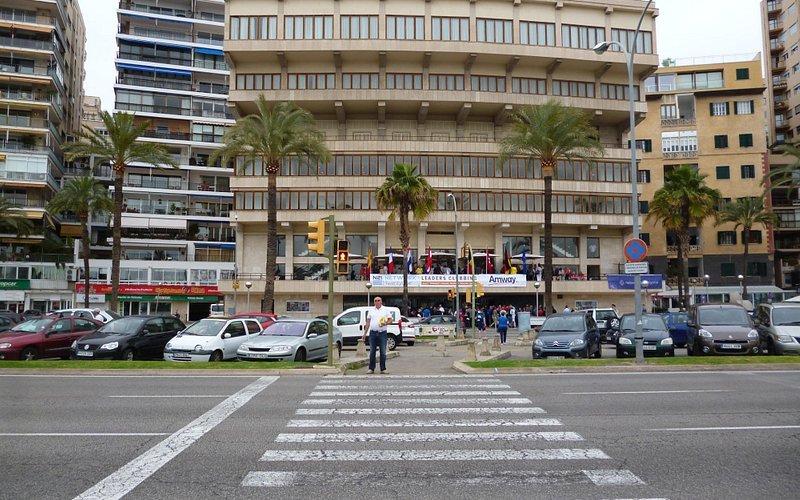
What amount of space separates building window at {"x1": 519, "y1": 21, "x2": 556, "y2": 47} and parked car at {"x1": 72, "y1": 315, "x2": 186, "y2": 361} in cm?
4376

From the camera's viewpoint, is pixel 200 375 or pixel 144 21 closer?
pixel 200 375

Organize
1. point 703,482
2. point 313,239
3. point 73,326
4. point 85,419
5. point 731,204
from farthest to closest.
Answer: point 731,204 < point 73,326 < point 313,239 < point 85,419 < point 703,482

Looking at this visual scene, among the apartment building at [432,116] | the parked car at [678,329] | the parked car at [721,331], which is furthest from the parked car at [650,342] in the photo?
the apartment building at [432,116]

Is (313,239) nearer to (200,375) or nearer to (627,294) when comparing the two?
(200,375)

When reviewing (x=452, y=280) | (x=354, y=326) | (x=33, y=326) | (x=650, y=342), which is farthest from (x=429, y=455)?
(x=452, y=280)

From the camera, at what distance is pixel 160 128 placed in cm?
6931

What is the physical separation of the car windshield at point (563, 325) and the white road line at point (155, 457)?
439 inches

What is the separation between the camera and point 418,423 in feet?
29.2

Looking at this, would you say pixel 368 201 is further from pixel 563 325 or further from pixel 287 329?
pixel 563 325

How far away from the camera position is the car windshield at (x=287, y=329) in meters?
18.3

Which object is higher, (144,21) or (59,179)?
(144,21)

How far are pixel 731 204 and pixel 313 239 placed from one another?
55.7 m

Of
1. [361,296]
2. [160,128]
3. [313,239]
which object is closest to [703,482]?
[313,239]

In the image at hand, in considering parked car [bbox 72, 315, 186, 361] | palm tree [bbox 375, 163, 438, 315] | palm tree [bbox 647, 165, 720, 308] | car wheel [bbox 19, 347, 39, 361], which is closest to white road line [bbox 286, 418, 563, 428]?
parked car [bbox 72, 315, 186, 361]
